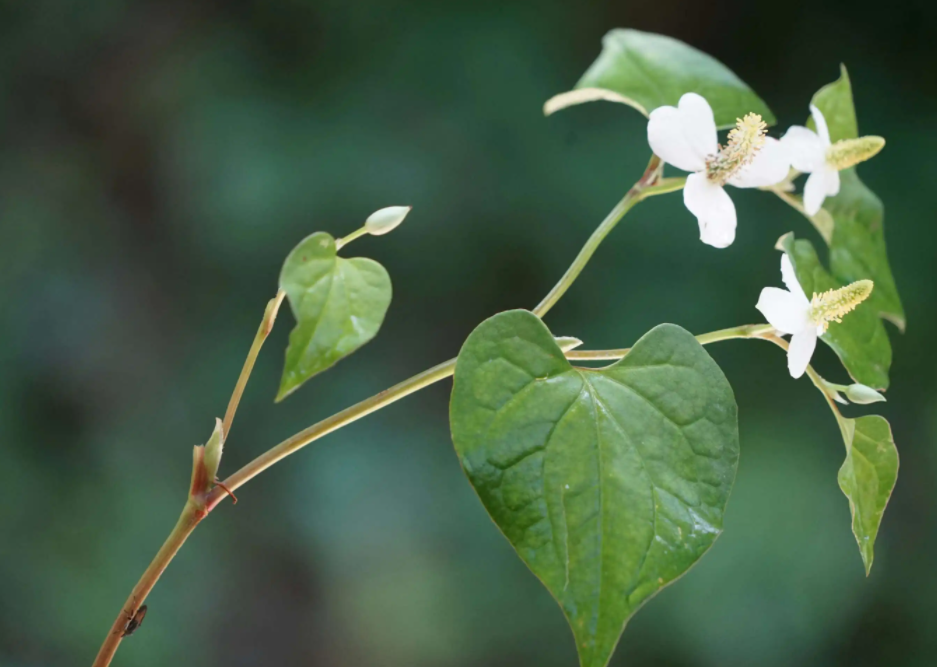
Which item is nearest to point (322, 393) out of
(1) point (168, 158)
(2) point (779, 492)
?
(1) point (168, 158)

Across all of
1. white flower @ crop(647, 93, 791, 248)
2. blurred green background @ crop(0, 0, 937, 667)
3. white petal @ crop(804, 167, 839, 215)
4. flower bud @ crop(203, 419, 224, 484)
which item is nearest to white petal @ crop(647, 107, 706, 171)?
white flower @ crop(647, 93, 791, 248)

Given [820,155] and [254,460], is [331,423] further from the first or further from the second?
[820,155]

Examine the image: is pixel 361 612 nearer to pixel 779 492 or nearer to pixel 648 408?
pixel 779 492

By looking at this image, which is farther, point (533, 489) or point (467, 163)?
point (467, 163)

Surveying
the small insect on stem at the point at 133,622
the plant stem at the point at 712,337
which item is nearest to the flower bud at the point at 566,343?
the plant stem at the point at 712,337

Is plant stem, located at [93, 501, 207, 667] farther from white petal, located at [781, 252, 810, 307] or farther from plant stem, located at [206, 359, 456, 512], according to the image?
white petal, located at [781, 252, 810, 307]
